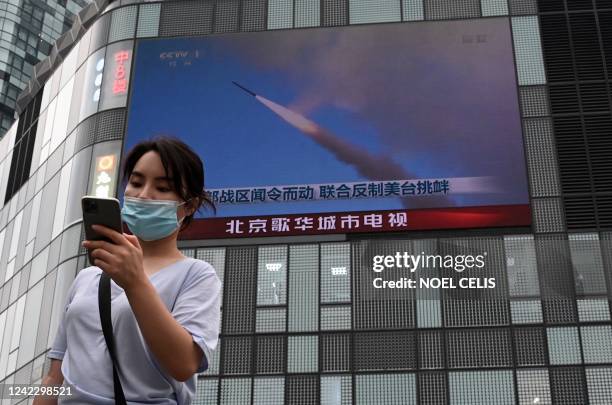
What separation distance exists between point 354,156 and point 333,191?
1011mm

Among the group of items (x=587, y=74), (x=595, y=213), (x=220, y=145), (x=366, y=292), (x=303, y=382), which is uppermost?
(x=587, y=74)

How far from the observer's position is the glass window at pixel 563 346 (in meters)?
16.6

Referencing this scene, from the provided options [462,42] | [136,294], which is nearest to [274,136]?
[462,42]

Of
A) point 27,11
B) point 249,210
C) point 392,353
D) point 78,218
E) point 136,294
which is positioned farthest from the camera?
point 27,11

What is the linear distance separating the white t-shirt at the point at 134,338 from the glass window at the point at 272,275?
51.3ft

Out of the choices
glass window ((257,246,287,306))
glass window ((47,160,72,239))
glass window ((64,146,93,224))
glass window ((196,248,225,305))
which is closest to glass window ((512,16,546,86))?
glass window ((257,246,287,306))

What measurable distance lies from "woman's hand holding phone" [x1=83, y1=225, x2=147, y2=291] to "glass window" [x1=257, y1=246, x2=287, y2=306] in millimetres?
15994

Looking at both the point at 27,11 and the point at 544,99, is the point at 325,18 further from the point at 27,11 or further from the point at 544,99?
the point at 27,11

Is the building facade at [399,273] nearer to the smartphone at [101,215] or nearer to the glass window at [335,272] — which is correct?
the glass window at [335,272]

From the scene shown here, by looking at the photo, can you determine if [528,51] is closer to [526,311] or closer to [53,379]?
[526,311]

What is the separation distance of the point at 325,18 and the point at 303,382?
9.35 metres

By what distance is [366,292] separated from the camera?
17.8 meters

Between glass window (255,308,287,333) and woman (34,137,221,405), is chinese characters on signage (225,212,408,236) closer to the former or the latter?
glass window (255,308,287,333)

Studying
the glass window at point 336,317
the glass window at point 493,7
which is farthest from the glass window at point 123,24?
the glass window at point 336,317
